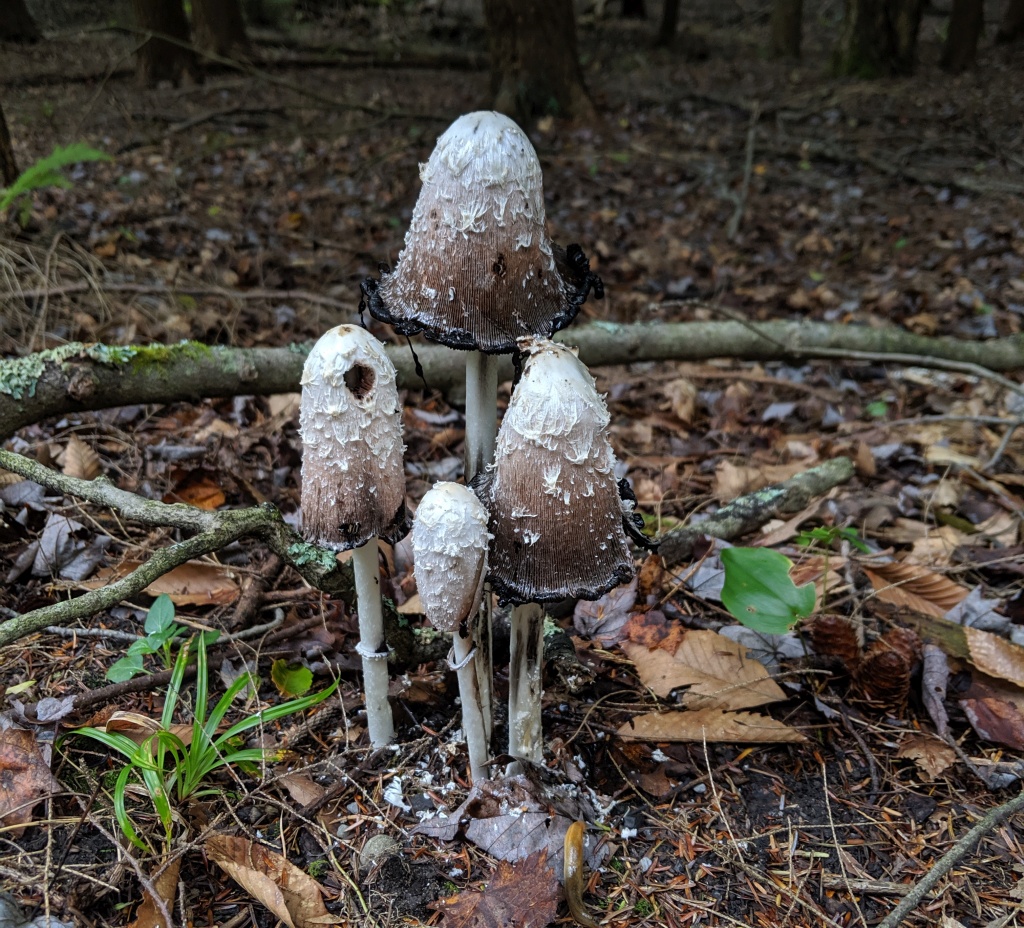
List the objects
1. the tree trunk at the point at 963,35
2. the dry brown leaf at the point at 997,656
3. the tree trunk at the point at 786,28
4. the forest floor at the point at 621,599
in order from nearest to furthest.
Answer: the forest floor at the point at 621,599 → the dry brown leaf at the point at 997,656 → the tree trunk at the point at 963,35 → the tree trunk at the point at 786,28

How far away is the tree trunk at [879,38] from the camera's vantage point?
48.1 feet

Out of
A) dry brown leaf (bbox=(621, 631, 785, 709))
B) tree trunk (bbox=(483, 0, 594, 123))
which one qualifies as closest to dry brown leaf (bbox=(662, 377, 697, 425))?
dry brown leaf (bbox=(621, 631, 785, 709))

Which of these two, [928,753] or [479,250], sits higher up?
[479,250]

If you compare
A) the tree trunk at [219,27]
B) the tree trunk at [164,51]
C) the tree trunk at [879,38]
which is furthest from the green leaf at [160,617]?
the tree trunk at [879,38]

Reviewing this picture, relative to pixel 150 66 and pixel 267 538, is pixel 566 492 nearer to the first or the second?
pixel 267 538

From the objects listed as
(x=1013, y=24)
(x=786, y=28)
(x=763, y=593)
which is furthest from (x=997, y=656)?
(x=1013, y=24)

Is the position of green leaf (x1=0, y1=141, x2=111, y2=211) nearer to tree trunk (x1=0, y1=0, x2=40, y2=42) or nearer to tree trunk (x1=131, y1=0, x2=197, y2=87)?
tree trunk (x1=131, y1=0, x2=197, y2=87)

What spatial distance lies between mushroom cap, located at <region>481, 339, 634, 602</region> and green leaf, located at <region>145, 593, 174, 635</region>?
110cm

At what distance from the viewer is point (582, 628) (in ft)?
10.4

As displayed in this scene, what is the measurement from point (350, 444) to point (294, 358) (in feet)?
6.87

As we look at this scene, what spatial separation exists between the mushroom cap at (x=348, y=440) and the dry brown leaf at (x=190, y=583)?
1169 mm

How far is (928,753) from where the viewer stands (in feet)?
8.50

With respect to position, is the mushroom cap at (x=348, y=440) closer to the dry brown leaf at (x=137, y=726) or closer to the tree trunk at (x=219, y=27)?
the dry brown leaf at (x=137, y=726)

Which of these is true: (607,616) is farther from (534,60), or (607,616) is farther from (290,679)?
(534,60)
